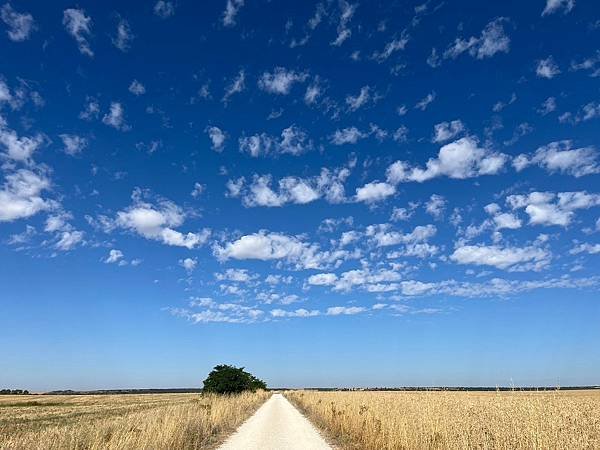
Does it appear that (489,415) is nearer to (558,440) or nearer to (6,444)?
(558,440)

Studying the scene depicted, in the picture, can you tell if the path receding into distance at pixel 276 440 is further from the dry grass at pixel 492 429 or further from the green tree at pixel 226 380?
the green tree at pixel 226 380

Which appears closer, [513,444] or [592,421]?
[513,444]

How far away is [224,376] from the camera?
57.8 meters

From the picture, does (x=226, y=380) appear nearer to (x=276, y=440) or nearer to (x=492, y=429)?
(x=276, y=440)

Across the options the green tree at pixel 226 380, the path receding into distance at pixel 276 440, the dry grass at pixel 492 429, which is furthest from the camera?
the green tree at pixel 226 380

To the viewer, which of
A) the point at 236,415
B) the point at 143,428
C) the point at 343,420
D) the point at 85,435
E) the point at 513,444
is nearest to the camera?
the point at 513,444

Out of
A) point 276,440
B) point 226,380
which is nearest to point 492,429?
point 276,440

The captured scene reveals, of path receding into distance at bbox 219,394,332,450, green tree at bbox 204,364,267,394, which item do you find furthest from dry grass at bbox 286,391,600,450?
green tree at bbox 204,364,267,394

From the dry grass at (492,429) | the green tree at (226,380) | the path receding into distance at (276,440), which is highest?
the green tree at (226,380)

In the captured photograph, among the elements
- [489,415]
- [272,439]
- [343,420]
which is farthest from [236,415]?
[489,415]

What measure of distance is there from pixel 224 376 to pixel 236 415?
32048 millimetres

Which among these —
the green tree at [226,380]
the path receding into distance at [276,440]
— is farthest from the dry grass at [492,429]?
the green tree at [226,380]

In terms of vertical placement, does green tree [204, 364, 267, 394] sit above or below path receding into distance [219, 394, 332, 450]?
above

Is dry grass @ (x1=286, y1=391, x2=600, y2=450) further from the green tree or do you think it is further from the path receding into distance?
the green tree
